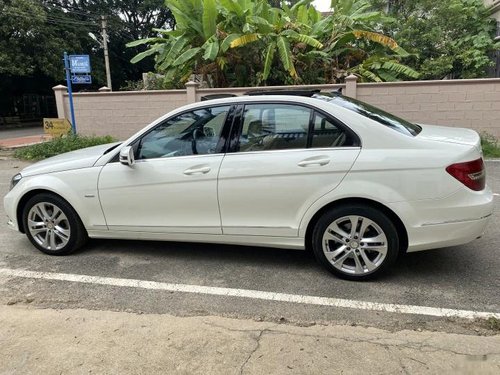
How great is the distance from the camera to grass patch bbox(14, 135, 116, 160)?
471 inches

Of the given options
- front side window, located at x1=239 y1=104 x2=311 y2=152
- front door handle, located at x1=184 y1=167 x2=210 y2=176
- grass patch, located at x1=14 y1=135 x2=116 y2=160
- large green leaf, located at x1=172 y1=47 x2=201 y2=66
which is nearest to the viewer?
front side window, located at x1=239 y1=104 x2=311 y2=152

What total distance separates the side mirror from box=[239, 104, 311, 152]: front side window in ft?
3.40

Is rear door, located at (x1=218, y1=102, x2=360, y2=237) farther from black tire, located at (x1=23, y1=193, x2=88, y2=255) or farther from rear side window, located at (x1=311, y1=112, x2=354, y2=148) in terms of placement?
black tire, located at (x1=23, y1=193, x2=88, y2=255)

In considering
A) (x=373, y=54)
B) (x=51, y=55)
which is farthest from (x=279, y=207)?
(x=51, y=55)

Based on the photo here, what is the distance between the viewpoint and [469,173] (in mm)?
3543

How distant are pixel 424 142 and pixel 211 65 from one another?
34.8ft

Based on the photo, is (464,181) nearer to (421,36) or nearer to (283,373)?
(283,373)

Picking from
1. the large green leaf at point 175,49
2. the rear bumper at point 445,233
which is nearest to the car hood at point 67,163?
the rear bumper at point 445,233

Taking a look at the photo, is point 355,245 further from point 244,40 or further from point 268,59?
point 244,40

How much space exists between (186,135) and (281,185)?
1.07m

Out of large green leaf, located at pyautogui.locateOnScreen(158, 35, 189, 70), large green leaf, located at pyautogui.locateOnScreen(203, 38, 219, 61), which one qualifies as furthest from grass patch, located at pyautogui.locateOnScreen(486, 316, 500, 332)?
large green leaf, located at pyautogui.locateOnScreen(158, 35, 189, 70)

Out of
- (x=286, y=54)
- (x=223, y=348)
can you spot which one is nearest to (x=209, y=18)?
(x=286, y=54)

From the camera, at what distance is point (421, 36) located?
14.9 meters

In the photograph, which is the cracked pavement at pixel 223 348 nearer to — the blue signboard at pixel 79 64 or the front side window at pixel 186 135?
the front side window at pixel 186 135
